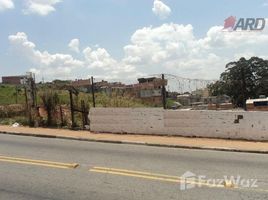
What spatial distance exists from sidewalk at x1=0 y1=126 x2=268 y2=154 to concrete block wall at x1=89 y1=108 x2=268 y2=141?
47 centimetres

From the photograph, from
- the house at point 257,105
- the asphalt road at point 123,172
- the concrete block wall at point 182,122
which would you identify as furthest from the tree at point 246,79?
the asphalt road at point 123,172

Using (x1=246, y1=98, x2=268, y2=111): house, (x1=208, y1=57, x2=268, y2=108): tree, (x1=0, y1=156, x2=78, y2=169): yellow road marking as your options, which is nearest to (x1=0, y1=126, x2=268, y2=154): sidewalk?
(x1=0, y1=156, x2=78, y2=169): yellow road marking

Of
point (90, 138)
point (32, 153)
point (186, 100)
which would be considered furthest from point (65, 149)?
point (186, 100)

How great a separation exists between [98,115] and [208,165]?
9709 mm

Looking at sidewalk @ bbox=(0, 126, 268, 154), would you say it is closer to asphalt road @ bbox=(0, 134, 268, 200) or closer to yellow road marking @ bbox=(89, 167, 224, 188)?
asphalt road @ bbox=(0, 134, 268, 200)

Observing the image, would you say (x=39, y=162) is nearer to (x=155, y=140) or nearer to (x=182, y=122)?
(x=155, y=140)

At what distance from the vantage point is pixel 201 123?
18.4 metres

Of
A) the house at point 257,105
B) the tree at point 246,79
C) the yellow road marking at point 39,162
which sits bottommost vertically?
the yellow road marking at point 39,162

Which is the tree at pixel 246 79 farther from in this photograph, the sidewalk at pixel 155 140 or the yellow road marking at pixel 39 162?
the yellow road marking at pixel 39 162

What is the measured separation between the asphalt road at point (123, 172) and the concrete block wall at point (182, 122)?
3.17 metres

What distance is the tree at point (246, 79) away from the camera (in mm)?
73500

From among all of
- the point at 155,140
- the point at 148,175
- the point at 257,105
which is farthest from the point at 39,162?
the point at 257,105

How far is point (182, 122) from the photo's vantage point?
739 inches

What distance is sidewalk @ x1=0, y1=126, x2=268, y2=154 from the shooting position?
51.3 feet
